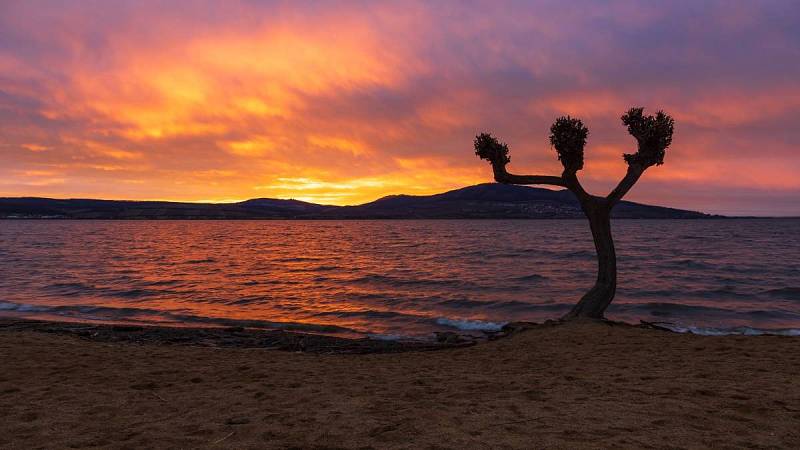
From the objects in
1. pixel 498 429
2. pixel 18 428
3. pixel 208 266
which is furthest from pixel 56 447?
pixel 208 266

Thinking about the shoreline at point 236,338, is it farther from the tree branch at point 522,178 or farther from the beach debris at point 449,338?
the tree branch at point 522,178

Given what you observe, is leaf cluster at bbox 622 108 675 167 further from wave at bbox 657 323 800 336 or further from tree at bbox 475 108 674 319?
wave at bbox 657 323 800 336

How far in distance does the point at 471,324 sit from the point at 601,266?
602cm

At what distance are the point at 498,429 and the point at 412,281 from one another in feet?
87.3

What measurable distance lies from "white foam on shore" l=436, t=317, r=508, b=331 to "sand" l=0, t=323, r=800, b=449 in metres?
5.17

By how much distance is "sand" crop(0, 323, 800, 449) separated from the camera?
6.49 meters

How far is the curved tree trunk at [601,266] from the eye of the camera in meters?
17.8

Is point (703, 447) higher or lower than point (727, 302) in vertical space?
higher

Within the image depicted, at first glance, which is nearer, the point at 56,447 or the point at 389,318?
the point at 56,447

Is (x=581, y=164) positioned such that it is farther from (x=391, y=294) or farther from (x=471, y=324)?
(x=391, y=294)

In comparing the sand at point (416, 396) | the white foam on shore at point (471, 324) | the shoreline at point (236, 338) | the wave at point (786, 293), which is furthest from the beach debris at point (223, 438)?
the wave at point (786, 293)

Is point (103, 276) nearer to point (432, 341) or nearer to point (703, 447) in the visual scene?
point (432, 341)

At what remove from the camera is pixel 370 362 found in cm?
1316

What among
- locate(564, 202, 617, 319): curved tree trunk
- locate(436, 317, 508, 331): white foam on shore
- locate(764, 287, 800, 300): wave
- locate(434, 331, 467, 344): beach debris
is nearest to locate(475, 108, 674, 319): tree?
locate(564, 202, 617, 319): curved tree trunk
